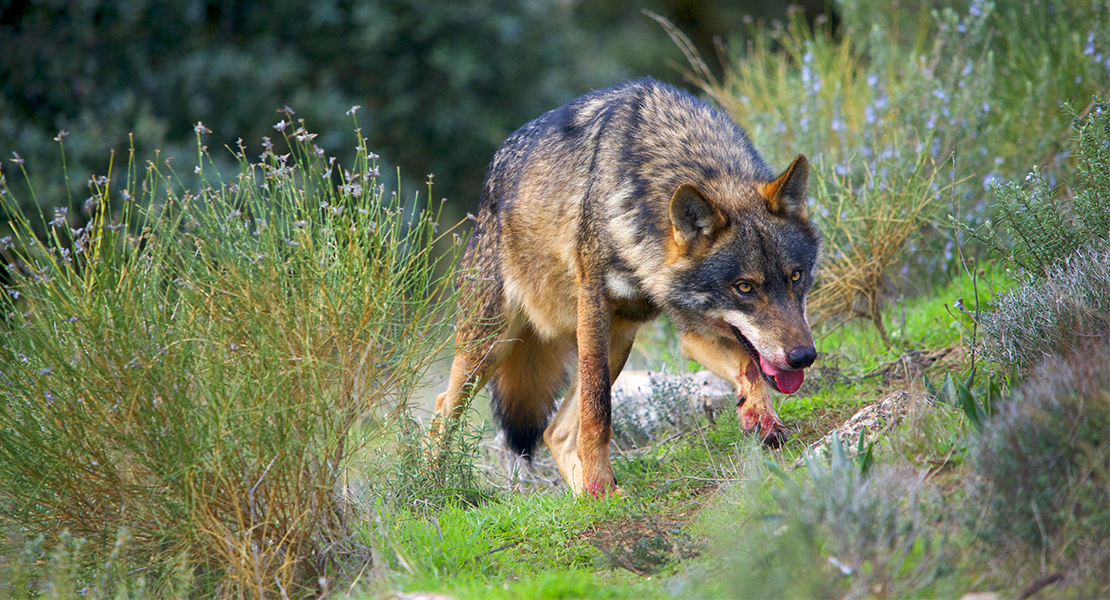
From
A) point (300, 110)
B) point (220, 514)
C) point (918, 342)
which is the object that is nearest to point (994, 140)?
point (918, 342)

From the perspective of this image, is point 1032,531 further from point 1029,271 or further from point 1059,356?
point 1029,271

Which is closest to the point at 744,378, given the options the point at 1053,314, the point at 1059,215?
the point at 1053,314

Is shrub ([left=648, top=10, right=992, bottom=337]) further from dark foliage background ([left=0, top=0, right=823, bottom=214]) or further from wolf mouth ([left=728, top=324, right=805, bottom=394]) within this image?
dark foliage background ([left=0, top=0, right=823, bottom=214])

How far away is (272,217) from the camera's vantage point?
3719 millimetres

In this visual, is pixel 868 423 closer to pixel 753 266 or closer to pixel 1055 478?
pixel 753 266

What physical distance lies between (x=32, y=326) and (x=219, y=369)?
0.86 m

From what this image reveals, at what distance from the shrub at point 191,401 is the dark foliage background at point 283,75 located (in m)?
6.44

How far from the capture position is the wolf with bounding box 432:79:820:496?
4.18 m

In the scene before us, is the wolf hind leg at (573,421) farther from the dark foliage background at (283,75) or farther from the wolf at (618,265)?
the dark foliage background at (283,75)

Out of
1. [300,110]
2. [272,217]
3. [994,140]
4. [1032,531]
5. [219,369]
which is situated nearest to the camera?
[1032,531]

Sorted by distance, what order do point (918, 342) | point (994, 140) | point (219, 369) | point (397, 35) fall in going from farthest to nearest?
point (397, 35) → point (994, 140) → point (918, 342) → point (219, 369)

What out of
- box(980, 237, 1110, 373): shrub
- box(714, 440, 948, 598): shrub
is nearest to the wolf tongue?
box(980, 237, 1110, 373): shrub

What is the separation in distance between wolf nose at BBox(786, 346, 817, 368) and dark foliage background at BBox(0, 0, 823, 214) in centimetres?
811

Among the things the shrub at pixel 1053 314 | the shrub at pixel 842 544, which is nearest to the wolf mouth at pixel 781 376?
the shrub at pixel 1053 314
